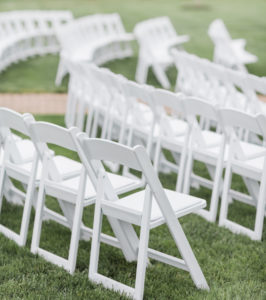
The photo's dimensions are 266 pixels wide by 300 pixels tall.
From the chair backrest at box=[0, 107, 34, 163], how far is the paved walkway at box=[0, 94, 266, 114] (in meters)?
5.53

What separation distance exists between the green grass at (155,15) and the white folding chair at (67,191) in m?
7.91

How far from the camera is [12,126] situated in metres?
5.16

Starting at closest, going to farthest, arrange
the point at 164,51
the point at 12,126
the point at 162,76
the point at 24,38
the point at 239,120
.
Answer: the point at 12,126 → the point at 239,120 → the point at 162,76 → the point at 164,51 → the point at 24,38

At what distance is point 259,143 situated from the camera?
336 inches

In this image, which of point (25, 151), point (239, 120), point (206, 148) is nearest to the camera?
point (239, 120)

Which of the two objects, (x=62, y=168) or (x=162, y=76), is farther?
(x=162, y=76)

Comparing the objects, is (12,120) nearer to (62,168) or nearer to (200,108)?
(62,168)

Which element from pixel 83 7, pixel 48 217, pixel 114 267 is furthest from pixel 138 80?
pixel 83 7

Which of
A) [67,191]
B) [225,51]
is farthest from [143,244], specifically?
[225,51]

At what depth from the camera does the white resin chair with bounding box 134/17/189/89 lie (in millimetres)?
13406

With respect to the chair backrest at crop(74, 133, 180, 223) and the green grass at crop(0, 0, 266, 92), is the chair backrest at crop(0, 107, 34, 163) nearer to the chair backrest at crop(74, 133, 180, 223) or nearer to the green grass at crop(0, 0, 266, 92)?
the chair backrest at crop(74, 133, 180, 223)

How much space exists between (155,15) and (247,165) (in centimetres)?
1903

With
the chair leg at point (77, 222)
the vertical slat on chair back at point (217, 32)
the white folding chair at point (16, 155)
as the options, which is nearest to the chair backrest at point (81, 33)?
the vertical slat on chair back at point (217, 32)

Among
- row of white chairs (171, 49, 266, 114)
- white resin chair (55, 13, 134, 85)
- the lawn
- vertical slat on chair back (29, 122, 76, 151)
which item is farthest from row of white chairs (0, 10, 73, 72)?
vertical slat on chair back (29, 122, 76, 151)
